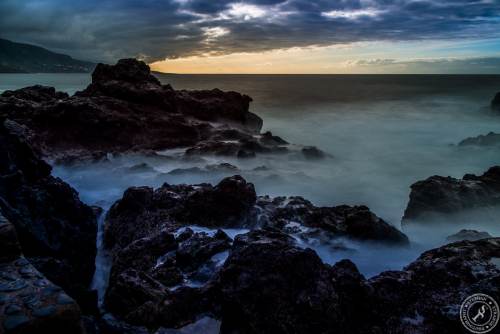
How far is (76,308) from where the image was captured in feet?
14.3

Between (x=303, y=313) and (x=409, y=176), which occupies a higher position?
(x=303, y=313)

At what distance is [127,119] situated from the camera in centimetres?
2309

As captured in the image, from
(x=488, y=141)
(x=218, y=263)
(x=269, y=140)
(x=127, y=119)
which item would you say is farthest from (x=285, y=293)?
(x=488, y=141)

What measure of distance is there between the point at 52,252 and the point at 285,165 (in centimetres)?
1618

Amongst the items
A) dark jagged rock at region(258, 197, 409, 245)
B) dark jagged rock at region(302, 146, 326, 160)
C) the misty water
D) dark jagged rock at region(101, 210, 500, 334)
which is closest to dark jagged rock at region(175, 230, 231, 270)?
dark jagged rock at region(101, 210, 500, 334)

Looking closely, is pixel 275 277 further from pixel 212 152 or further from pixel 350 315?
pixel 212 152

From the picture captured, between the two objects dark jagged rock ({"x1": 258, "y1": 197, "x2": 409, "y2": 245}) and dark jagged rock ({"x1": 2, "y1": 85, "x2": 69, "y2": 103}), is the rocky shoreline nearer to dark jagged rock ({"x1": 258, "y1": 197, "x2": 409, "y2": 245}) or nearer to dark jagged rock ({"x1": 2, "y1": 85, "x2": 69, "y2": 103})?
dark jagged rock ({"x1": 258, "y1": 197, "x2": 409, "y2": 245})

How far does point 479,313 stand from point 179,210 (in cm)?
834

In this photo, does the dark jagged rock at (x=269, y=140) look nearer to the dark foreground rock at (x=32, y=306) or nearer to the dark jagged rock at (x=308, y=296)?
the dark jagged rock at (x=308, y=296)

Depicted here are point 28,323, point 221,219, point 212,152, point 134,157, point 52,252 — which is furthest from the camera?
point 212,152

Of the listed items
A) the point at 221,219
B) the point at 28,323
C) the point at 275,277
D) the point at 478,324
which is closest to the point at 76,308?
the point at 28,323

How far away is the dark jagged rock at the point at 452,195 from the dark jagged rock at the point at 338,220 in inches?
100

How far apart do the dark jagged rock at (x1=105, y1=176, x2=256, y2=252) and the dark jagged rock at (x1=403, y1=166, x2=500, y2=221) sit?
21.6 feet

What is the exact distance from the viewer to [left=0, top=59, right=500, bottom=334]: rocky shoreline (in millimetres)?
5539
